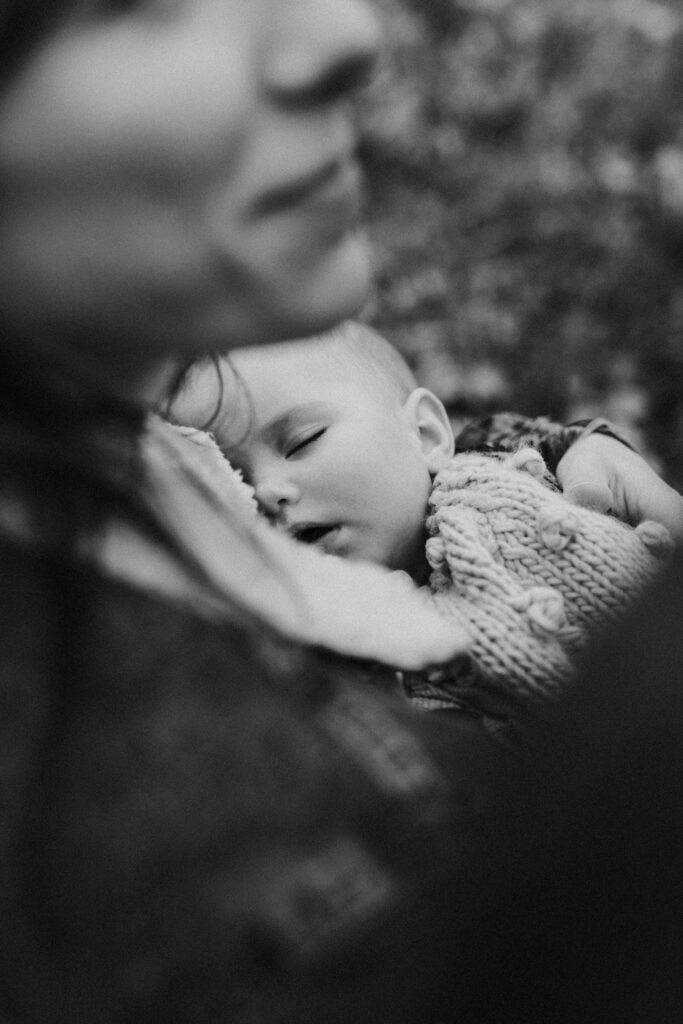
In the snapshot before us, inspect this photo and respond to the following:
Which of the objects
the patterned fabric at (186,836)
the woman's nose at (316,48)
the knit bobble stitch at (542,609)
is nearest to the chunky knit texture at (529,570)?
the knit bobble stitch at (542,609)

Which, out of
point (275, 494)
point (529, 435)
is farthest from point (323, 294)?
point (529, 435)

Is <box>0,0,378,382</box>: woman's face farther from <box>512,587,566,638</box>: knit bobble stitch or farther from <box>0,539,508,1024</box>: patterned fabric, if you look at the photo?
<box>512,587,566,638</box>: knit bobble stitch

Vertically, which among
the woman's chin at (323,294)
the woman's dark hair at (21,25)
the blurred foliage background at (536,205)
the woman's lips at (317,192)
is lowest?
the blurred foliage background at (536,205)

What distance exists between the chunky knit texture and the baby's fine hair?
239mm

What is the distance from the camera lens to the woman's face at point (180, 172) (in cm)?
63

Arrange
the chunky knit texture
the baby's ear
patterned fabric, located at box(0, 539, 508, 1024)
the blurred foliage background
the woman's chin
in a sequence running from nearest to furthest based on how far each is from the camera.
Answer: patterned fabric, located at box(0, 539, 508, 1024)
the woman's chin
the chunky knit texture
the baby's ear
the blurred foliage background

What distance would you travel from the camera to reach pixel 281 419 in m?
1.34

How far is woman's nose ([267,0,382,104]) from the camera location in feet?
2.14

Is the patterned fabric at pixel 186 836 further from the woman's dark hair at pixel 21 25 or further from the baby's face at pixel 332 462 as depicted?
the baby's face at pixel 332 462

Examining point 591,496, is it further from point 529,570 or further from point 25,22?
point 25,22

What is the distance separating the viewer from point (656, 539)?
1.16 meters

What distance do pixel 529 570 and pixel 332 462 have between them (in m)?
0.26

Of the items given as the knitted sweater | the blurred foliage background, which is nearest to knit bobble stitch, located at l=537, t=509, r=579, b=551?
the knitted sweater

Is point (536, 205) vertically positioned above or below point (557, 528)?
below
